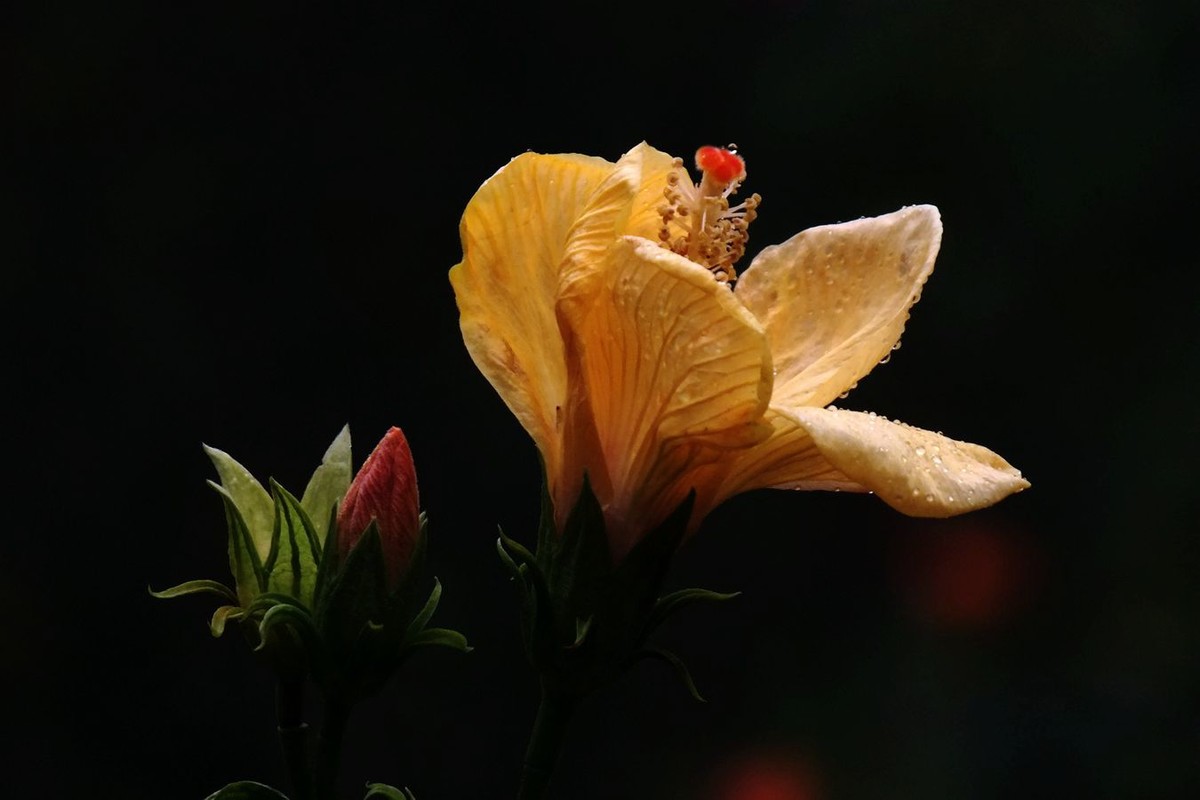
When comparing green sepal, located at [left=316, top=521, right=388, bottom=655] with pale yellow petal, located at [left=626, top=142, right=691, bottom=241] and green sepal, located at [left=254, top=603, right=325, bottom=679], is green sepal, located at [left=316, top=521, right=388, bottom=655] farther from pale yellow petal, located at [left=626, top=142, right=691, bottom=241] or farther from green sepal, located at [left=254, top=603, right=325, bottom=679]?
pale yellow petal, located at [left=626, top=142, right=691, bottom=241]

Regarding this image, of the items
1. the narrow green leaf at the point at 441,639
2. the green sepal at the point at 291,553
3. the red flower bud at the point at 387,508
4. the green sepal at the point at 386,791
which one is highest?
the red flower bud at the point at 387,508

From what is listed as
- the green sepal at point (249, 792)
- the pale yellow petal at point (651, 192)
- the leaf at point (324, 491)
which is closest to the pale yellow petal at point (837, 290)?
the pale yellow petal at point (651, 192)

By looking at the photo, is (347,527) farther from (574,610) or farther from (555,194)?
(555,194)

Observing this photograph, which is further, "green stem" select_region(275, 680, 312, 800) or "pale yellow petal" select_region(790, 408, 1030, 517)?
"green stem" select_region(275, 680, 312, 800)

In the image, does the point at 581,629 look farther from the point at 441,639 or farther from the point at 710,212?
the point at 710,212

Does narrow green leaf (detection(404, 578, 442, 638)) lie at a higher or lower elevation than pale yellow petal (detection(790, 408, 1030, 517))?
lower

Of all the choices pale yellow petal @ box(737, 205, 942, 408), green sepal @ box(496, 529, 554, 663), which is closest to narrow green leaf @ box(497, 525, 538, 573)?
green sepal @ box(496, 529, 554, 663)

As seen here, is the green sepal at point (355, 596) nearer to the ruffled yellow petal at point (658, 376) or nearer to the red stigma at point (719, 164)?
the ruffled yellow petal at point (658, 376)

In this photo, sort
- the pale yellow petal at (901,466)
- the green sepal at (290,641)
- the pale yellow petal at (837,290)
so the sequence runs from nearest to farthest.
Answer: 1. the pale yellow petal at (901,466)
2. the green sepal at (290,641)
3. the pale yellow petal at (837,290)
